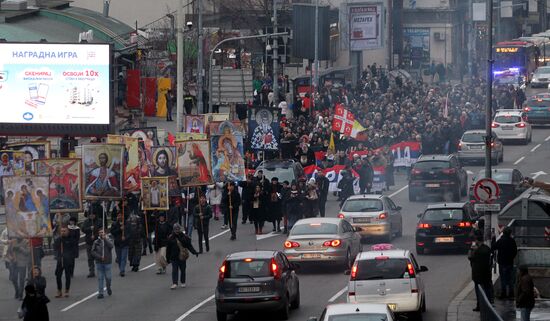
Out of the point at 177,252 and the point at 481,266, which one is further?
the point at 177,252

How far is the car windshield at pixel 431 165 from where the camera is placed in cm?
4572

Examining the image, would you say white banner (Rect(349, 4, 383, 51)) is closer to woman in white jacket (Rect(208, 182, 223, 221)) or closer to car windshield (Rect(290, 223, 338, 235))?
woman in white jacket (Rect(208, 182, 223, 221))

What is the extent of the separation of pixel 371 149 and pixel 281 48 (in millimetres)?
8844

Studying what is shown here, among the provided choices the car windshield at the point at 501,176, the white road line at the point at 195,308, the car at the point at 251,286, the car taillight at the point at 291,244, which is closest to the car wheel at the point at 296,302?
the car at the point at 251,286

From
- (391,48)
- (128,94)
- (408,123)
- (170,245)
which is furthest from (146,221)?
(391,48)

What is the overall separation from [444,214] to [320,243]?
4.55 metres

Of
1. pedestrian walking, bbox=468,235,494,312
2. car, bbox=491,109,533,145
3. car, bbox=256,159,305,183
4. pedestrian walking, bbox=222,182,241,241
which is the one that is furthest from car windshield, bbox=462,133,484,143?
pedestrian walking, bbox=468,235,494,312

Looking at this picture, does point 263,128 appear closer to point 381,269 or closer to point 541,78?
point 381,269

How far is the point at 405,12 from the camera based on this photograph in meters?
101

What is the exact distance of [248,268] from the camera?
1041 inches

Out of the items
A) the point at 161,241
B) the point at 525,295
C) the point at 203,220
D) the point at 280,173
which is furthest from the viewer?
the point at 280,173

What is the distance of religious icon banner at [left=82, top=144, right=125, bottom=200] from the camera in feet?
115

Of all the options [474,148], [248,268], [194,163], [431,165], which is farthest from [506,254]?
[474,148]

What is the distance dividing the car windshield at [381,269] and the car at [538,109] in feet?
142
